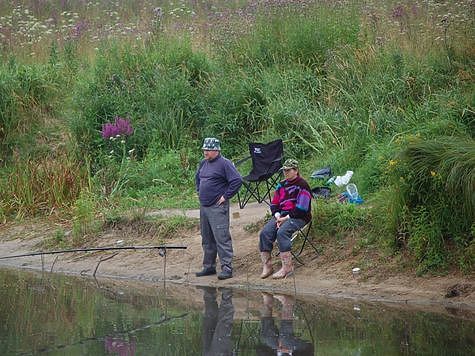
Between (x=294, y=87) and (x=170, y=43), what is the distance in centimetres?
366

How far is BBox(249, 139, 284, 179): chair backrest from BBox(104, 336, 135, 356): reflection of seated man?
17.0ft

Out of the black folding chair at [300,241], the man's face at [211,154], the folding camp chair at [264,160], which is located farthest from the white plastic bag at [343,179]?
the man's face at [211,154]

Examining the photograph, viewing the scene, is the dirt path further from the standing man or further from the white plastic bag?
the white plastic bag

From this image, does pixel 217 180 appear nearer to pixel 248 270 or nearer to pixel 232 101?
pixel 248 270

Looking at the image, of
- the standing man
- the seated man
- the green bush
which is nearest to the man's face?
the standing man

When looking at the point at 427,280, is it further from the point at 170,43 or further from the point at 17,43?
the point at 17,43

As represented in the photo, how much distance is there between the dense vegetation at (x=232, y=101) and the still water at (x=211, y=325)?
88.3 inches

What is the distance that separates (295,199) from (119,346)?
3.62m

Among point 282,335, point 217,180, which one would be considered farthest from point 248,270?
point 282,335

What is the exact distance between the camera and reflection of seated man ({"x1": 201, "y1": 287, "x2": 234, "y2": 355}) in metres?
9.74

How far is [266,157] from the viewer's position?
14992 millimetres

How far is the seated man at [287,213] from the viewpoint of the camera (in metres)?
12.5

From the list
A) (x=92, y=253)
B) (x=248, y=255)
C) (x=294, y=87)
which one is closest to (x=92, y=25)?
(x=294, y=87)

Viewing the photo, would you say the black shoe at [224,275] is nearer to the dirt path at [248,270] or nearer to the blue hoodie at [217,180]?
the dirt path at [248,270]
